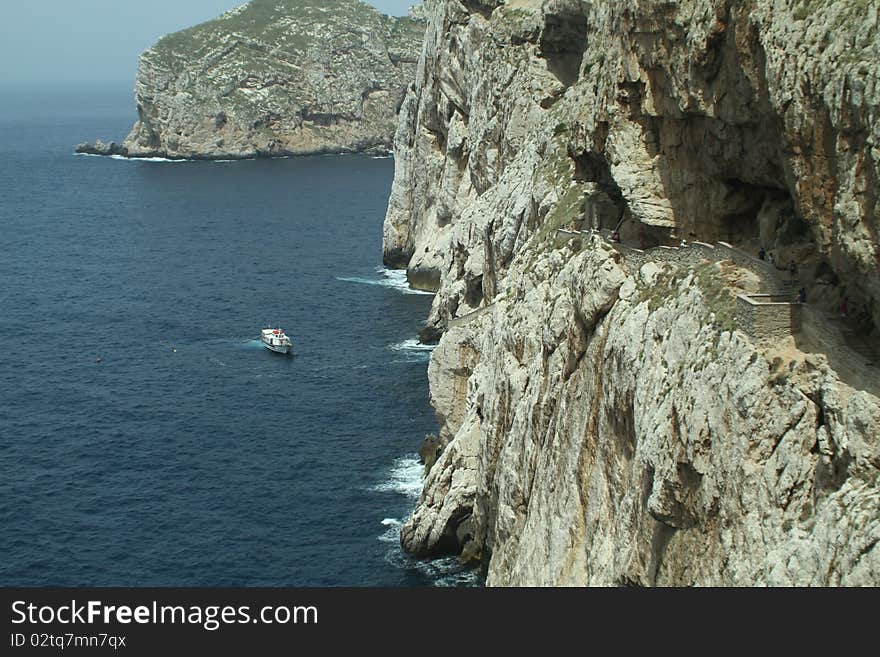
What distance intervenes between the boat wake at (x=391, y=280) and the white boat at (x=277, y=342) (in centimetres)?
2693

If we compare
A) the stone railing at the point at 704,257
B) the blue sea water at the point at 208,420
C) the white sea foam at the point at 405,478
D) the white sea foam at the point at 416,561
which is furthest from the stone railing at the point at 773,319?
the white sea foam at the point at 405,478

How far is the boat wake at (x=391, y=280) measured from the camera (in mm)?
148125

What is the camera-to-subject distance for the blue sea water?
78062 millimetres

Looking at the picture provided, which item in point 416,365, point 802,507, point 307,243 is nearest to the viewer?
point 802,507

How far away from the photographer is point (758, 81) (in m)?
42.5

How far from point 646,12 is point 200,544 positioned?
146 feet

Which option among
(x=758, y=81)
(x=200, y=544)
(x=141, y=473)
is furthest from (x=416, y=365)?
(x=758, y=81)

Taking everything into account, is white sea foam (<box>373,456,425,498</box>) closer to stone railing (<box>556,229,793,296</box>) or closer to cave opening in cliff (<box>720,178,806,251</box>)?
stone railing (<box>556,229,793,296</box>)

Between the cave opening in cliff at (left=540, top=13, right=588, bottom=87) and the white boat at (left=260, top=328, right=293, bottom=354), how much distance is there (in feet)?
116

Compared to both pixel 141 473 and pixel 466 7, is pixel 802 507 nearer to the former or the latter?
pixel 141 473

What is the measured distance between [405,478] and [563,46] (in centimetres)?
3987

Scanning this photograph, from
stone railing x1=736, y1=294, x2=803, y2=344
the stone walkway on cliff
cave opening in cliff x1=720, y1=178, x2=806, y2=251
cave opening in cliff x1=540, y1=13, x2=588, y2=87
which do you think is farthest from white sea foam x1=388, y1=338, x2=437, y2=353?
stone railing x1=736, y1=294, x2=803, y2=344

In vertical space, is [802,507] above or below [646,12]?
below

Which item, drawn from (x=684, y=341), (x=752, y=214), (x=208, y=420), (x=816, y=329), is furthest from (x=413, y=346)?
(x=816, y=329)
